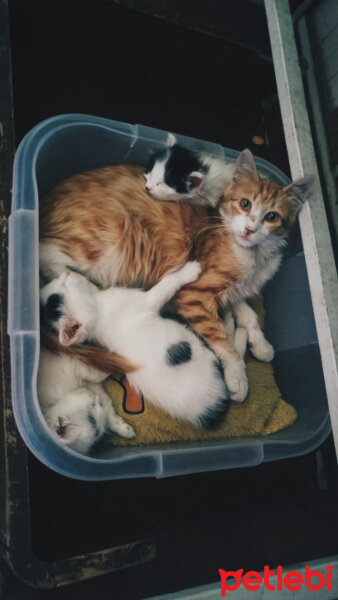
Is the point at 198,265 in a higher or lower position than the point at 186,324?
higher

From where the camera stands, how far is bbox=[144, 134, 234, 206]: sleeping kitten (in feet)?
4.04

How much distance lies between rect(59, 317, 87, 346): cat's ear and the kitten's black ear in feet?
2.02

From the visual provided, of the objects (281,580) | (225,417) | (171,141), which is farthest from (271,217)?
(281,580)

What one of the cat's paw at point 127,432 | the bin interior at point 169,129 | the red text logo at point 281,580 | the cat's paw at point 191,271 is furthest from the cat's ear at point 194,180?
the red text logo at point 281,580

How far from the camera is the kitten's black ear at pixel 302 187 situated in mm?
1113

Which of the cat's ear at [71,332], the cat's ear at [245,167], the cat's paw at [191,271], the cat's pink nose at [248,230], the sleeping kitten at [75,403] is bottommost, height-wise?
the sleeping kitten at [75,403]

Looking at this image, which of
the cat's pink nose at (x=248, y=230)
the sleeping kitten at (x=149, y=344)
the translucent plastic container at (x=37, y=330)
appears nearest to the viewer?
the translucent plastic container at (x=37, y=330)

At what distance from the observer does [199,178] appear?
1235mm

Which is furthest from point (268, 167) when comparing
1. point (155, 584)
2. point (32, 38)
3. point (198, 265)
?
point (155, 584)

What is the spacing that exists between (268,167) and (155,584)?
1224 mm

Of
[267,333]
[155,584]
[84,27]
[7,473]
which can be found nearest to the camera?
[7,473]

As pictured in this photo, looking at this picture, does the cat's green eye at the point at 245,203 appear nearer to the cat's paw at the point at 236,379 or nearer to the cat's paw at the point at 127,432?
the cat's paw at the point at 236,379

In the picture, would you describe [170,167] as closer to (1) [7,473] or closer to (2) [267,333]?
(2) [267,333]

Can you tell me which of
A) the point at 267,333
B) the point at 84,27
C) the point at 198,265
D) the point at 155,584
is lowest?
the point at 155,584
